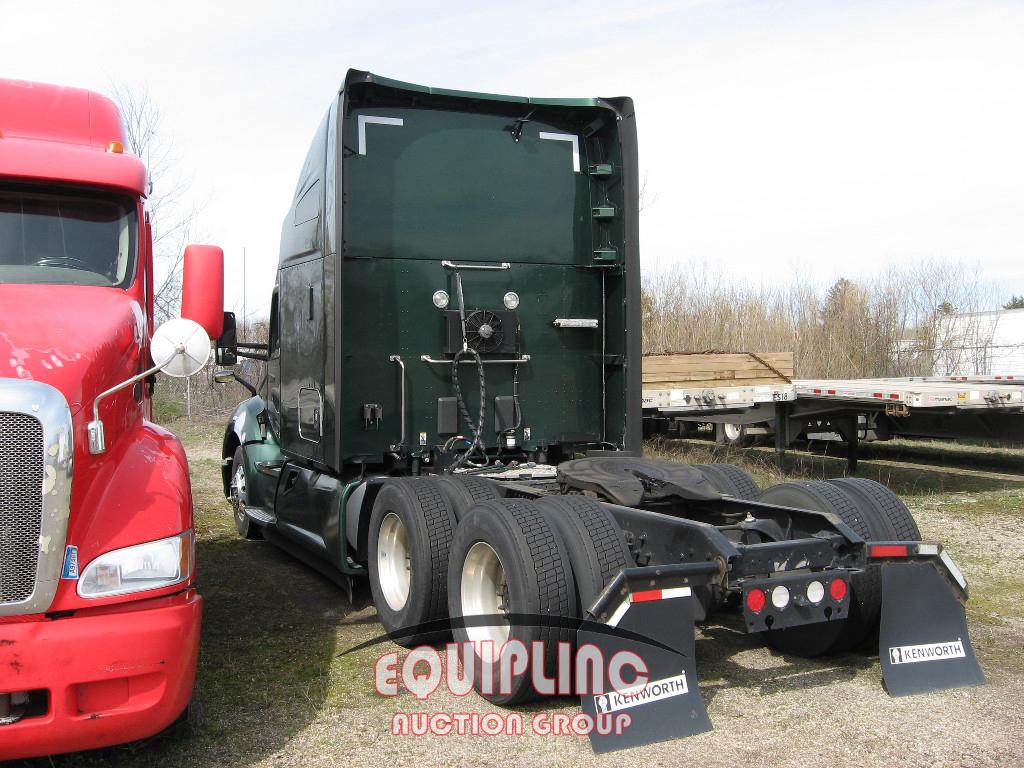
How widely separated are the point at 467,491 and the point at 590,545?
1.37 m

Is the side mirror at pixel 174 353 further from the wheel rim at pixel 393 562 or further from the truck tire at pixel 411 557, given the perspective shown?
the wheel rim at pixel 393 562

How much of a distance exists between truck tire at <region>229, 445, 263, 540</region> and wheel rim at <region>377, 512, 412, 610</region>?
Answer: 10.7ft

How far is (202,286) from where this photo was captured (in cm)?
473

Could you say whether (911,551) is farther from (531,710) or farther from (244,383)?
(244,383)

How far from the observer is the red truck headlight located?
3471 millimetres

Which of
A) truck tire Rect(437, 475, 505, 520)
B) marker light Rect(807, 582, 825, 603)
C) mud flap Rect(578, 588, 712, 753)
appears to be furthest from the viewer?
truck tire Rect(437, 475, 505, 520)

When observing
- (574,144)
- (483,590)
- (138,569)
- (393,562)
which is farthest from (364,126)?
(138,569)

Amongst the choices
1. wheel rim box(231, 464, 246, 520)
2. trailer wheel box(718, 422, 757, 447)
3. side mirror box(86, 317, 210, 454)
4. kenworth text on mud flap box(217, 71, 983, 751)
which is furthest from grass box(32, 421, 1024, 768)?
trailer wheel box(718, 422, 757, 447)

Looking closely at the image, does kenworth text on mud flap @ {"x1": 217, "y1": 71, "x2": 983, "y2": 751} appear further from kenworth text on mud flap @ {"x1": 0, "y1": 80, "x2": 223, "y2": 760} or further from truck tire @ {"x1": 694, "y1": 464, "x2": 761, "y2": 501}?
kenworth text on mud flap @ {"x1": 0, "y1": 80, "x2": 223, "y2": 760}

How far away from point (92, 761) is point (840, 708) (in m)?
3.44

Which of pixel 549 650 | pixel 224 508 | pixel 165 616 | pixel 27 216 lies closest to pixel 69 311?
pixel 27 216

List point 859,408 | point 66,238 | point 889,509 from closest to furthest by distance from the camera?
point 66,238
point 889,509
point 859,408

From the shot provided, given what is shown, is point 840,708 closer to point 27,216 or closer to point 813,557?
point 813,557

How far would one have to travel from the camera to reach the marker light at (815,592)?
423 centimetres
